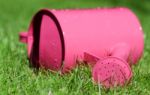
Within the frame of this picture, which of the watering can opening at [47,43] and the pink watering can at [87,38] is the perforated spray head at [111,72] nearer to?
the pink watering can at [87,38]

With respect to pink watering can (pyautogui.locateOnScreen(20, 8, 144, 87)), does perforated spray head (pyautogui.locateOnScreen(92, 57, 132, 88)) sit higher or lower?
lower

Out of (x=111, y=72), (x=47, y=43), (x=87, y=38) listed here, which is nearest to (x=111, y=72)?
(x=111, y=72)

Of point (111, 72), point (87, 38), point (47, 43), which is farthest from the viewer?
point (47, 43)

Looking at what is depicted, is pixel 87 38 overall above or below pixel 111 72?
above

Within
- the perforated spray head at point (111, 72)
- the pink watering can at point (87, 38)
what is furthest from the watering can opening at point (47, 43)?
the perforated spray head at point (111, 72)

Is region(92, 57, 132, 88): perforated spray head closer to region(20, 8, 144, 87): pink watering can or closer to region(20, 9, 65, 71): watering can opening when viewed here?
region(20, 8, 144, 87): pink watering can

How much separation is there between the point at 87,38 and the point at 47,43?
0.31 meters

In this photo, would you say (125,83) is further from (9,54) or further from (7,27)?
(7,27)

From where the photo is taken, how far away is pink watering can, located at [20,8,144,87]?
10.7ft

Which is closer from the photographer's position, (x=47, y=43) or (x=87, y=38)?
(x=87, y=38)

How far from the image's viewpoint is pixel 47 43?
3447 mm

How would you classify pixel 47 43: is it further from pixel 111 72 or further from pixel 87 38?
pixel 111 72

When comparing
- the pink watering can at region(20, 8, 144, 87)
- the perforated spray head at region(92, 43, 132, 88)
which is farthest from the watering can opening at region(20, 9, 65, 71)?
the perforated spray head at region(92, 43, 132, 88)

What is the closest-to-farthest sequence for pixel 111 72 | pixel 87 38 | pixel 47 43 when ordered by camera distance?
pixel 111 72
pixel 87 38
pixel 47 43
